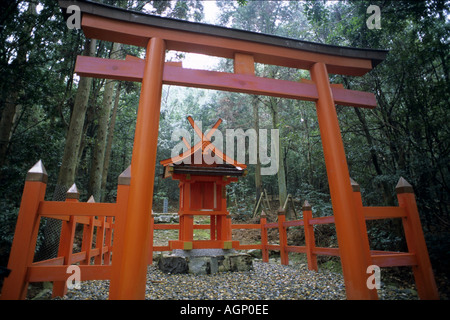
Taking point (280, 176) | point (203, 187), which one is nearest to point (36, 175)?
point (203, 187)

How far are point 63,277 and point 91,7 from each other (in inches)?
120

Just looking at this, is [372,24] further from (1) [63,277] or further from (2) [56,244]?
(2) [56,244]

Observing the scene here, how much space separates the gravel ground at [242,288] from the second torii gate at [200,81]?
1.11 m

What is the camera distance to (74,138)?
5.55 meters

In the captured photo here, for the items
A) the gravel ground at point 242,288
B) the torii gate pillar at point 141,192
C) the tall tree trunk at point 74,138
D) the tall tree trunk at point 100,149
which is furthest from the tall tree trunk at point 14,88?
the gravel ground at point 242,288

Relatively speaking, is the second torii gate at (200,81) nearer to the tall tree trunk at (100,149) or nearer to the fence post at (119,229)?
the fence post at (119,229)

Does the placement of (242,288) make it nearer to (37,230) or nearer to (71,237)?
(71,237)

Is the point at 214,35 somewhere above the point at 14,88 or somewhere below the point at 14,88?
below

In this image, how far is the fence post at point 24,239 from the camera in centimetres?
223

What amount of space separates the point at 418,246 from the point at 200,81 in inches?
143

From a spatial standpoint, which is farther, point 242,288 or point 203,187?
point 203,187

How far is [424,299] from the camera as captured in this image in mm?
2977

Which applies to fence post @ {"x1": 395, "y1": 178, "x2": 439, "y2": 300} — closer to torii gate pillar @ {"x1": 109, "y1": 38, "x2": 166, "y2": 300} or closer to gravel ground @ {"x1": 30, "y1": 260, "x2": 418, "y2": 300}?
gravel ground @ {"x1": 30, "y1": 260, "x2": 418, "y2": 300}
